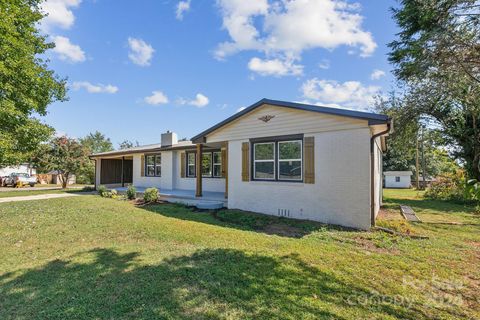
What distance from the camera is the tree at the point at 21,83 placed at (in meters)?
7.62

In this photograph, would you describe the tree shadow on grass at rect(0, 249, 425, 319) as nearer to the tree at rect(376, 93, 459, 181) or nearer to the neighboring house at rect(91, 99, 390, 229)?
the neighboring house at rect(91, 99, 390, 229)

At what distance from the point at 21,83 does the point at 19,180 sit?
79.0 feet

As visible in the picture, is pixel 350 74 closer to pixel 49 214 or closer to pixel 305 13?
pixel 305 13

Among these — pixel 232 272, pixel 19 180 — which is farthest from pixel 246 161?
pixel 19 180

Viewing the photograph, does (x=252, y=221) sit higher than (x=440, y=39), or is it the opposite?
(x=440, y=39)

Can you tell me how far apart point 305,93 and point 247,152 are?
35.9 ft

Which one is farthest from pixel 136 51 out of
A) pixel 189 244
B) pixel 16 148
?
pixel 189 244

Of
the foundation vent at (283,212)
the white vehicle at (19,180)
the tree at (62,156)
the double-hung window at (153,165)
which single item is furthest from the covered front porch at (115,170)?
the foundation vent at (283,212)

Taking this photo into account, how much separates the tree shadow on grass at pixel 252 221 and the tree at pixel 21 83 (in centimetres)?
506

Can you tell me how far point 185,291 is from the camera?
3.54 metres

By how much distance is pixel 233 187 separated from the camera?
34.5 ft

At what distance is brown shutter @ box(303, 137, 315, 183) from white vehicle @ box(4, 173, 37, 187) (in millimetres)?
30580

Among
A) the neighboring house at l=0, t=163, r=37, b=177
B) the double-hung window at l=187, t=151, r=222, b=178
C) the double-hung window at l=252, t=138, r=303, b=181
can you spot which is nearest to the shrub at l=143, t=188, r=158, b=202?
the double-hung window at l=187, t=151, r=222, b=178

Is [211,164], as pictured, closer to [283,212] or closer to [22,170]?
[283,212]
